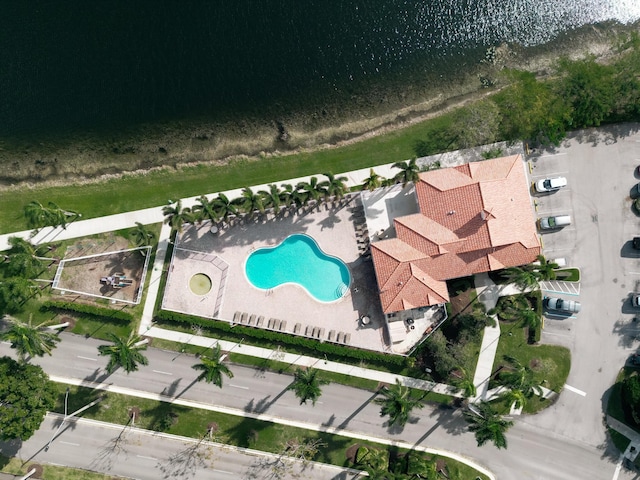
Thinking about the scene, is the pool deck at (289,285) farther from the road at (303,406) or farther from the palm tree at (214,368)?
the road at (303,406)

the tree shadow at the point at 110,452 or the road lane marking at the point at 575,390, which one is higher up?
the road lane marking at the point at 575,390

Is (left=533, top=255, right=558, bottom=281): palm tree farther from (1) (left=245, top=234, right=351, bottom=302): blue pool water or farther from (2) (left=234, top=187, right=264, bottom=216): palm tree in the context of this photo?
(2) (left=234, top=187, right=264, bottom=216): palm tree

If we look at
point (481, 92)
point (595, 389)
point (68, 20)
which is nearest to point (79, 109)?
point (68, 20)

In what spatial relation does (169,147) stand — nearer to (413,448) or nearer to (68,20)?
(68,20)

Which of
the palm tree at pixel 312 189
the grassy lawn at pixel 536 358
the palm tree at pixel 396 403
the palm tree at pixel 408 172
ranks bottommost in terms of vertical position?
the palm tree at pixel 396 403

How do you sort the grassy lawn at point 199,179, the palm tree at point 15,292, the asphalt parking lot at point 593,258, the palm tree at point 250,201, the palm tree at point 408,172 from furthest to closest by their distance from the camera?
the grassy lawn at point 199,179
the asphalt parking lot at point 593,258
the palm tree at point 250,201
the palm tree at point 408,172
the palm tree at point 15,292

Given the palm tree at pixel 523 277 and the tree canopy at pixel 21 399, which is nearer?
the tree canopy at pixel 21 399

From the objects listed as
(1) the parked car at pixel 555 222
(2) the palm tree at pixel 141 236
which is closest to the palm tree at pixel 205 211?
(2) the palm tree at pixel 141 236
